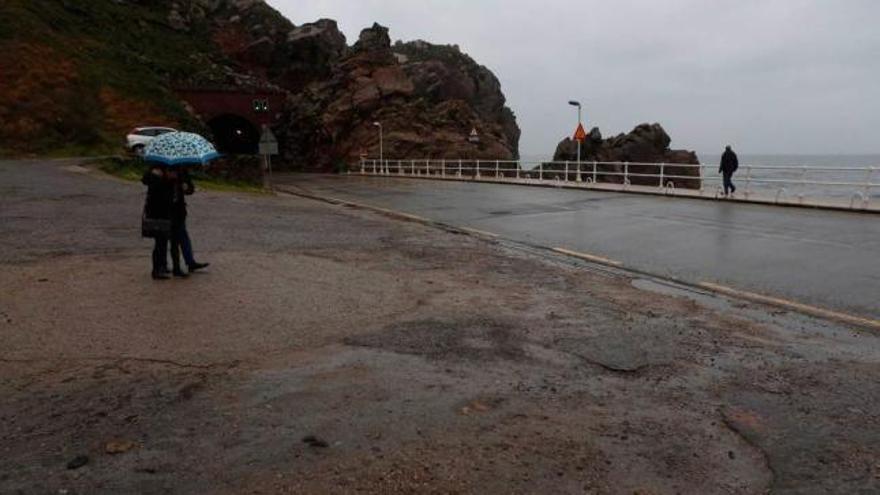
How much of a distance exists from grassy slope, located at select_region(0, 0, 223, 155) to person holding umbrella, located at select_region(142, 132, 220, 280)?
38.1 meters

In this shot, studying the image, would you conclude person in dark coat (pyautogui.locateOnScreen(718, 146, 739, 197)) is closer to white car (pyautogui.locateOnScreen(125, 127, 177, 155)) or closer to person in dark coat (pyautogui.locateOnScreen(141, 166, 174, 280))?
person in dark coat (pyautogui.locateOnScreen(141, 166, 174, 280))

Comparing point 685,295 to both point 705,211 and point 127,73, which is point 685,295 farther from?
point 127,73

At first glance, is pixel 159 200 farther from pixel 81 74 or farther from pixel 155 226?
pixel 81 74

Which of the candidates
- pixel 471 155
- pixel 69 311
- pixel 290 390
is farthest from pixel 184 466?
pixel 471 155

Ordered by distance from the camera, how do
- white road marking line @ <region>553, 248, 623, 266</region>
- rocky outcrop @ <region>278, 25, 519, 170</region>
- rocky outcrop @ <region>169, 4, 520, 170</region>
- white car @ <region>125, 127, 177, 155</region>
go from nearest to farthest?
A: white road marking line @ <region>553, 248, 623, 266</region>
white car @ <region>125, 127, 177, 155</region>
rocky outcrop @ <region>278, 25, 519, 170</region>
rocky outcrop @ <region>169, 4, 520, 170</region>

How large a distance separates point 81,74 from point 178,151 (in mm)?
54975

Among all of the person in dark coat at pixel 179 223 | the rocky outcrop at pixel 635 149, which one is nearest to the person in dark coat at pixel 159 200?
the person in dark coat at pixel 179 223

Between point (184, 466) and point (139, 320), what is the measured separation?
331cm

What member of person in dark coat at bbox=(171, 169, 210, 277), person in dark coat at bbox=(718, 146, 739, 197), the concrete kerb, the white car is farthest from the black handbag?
the white car

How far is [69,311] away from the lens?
6.87 m

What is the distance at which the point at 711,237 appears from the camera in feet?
45.3

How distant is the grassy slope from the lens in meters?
44.9

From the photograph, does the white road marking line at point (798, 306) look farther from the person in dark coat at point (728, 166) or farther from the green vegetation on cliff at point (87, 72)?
the green vegetation on cliff at point (87, 72)

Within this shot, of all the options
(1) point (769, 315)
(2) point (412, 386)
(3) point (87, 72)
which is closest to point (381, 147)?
(3) point (87, 72)
